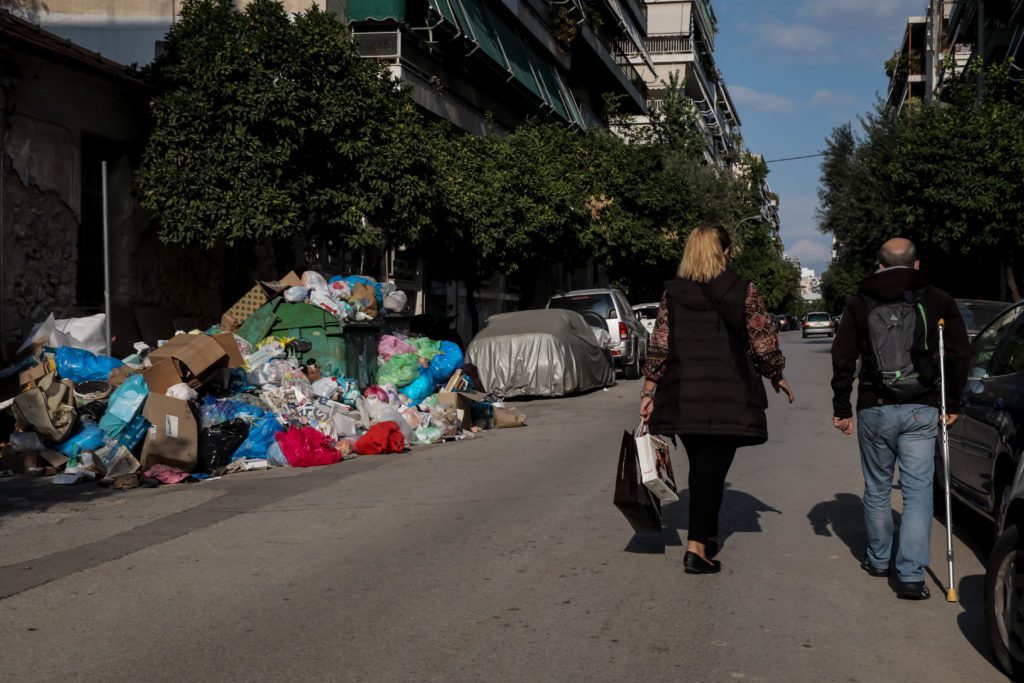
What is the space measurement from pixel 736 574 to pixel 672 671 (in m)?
1.78

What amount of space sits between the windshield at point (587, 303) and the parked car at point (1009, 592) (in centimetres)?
1920

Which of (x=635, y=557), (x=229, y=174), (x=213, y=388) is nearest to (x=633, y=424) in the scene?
(x=213, y=388)

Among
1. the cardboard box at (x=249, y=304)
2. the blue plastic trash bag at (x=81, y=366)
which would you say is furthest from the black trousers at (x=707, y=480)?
the cardboard box at (x=249, y=304)

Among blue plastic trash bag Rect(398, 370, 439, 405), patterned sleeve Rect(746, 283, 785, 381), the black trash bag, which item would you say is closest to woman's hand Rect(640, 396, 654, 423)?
patterned sleeve Rect(746, 283, 785, 381)

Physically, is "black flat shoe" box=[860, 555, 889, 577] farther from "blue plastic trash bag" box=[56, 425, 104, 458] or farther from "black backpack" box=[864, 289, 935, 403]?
"blue plastic trash bag" box=[56, 425, 104, 458]

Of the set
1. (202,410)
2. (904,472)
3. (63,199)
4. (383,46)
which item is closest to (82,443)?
(202,410)

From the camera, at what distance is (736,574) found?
242 inches

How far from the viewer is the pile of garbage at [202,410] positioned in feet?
35.6

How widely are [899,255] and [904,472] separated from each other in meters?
1.16

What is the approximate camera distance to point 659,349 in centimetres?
620

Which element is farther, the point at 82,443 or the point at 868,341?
the point at 82,443

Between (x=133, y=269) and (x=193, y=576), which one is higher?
(x=133, y=269)

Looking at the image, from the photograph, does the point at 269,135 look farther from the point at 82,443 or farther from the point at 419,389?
the point at 82,443

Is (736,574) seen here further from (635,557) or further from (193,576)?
(193,576)
